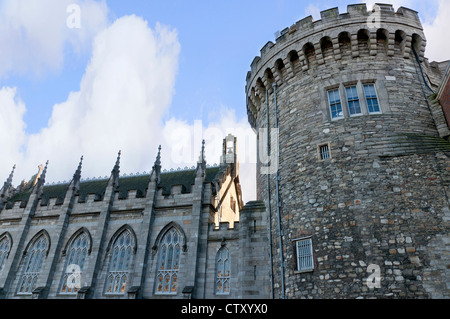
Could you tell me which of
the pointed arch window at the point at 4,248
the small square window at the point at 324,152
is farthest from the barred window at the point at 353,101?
the pointed arch window at the point at 4,248

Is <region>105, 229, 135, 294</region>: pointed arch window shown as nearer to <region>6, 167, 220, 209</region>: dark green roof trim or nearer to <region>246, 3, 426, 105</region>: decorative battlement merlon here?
<region>6, 167, 220, 209</region>: dark green roof trim

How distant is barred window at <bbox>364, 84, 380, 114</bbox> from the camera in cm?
1340

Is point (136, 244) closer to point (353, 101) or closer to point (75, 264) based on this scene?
point (75, 264)

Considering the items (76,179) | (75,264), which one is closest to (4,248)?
(75,264)

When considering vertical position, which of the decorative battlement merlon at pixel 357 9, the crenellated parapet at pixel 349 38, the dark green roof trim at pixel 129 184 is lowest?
the dark green roof trim at pixel 129 184

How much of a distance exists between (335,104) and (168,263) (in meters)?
12.0

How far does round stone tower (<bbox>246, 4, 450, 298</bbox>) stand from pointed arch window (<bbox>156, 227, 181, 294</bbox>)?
5.71 metres

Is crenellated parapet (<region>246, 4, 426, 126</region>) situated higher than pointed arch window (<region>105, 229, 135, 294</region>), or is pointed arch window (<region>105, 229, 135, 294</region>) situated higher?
crenellated parapet (<region>246, 4, 426, 126</region>)

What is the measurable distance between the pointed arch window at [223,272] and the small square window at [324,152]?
24.3ft

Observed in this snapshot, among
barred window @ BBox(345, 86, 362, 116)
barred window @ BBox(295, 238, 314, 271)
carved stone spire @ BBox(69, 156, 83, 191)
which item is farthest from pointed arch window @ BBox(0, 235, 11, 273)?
barred window @ BBox(345, 86, 362, 116)

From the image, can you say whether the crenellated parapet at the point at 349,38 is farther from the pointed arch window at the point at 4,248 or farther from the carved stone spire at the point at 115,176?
the pointed arch window at the point at 4,248

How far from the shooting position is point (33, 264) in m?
20.6

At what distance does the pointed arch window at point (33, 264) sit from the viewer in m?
20.0
